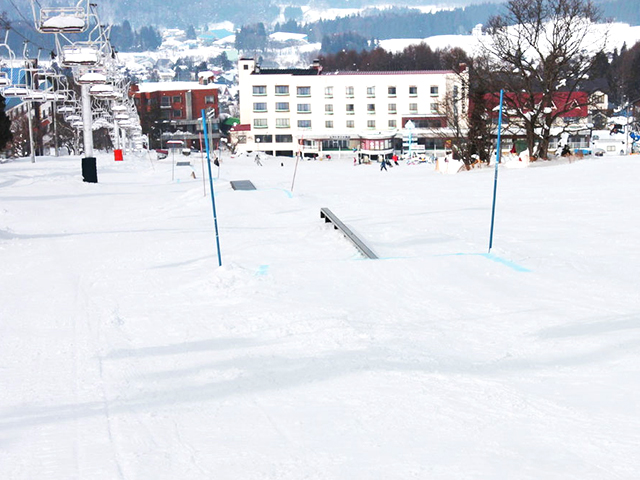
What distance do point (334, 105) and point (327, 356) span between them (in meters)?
101

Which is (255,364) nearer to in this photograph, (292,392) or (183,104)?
(292,392)

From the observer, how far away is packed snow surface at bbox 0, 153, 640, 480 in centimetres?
462

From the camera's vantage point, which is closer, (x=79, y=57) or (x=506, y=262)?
(x=506, y=262)

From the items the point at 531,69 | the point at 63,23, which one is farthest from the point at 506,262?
the point at 531,69

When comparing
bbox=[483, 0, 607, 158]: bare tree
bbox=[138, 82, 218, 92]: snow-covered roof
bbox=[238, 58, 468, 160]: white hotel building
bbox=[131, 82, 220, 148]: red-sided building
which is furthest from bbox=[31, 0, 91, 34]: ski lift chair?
bbox=[138, 82, 218, 92]: snow-covered roof

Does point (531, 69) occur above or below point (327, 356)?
above

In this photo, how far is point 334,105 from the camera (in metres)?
106

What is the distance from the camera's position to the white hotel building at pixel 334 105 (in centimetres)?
10469

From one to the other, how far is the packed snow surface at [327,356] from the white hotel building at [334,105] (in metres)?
91.5

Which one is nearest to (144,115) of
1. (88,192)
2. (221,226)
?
(88,192)

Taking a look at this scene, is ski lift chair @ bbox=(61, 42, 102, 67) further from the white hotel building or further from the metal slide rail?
the white hotel building

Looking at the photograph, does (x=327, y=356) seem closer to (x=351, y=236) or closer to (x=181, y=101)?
(x=351, y=236)

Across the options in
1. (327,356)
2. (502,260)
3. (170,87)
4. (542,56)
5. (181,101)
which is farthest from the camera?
(170,87)

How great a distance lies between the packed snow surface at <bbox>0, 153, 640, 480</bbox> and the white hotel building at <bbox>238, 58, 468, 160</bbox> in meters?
A: 91.5
